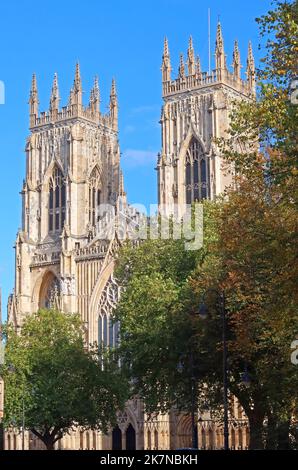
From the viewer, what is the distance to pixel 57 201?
78688 mm

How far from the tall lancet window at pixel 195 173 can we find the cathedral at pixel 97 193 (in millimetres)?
70

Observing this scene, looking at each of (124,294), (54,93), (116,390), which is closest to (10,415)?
(116,390)

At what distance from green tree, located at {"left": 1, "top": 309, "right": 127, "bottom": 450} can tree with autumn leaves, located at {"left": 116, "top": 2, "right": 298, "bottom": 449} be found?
4.01m

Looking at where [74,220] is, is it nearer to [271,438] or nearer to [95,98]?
[95,98]

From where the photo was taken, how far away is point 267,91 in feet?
87.0

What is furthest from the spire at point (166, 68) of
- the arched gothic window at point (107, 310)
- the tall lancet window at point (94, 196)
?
the arched gothic window at point (107, 310)

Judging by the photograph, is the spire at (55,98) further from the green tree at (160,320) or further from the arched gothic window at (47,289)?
the green tree at (160,320)

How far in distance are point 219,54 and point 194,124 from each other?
17.4 feet

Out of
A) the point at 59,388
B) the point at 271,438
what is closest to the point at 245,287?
the point at 271,438

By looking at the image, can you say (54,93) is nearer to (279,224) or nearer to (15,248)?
(15,248)

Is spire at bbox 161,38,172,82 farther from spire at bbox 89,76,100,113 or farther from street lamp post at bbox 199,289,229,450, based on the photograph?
street lamp post at bbox 199,289,229,450

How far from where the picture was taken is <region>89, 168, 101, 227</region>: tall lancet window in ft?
255

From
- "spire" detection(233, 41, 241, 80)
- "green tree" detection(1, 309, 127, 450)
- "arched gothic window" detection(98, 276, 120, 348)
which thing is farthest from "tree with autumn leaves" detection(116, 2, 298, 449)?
"spire" detection(233, 41, 241, 80)

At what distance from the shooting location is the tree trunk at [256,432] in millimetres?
36656
